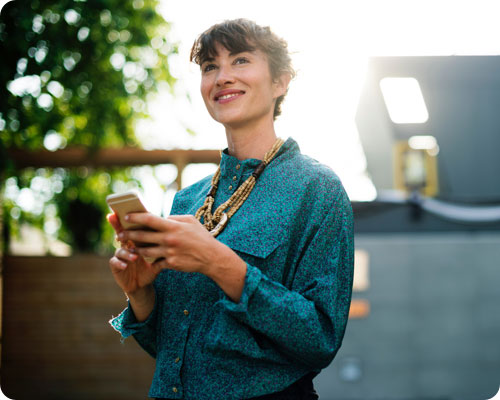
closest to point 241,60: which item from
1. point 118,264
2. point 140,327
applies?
point 118,264

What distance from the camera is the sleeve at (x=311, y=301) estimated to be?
99cm

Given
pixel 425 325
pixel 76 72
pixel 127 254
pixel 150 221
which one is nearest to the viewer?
pixel 150 221

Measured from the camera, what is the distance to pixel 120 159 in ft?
14.8

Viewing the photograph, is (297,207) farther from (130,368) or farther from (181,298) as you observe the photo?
(130,368)

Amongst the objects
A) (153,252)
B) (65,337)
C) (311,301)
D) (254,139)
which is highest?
(254,139)

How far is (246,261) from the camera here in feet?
3.61

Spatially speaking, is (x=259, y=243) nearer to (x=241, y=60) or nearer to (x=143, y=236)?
(x=143, y=236)

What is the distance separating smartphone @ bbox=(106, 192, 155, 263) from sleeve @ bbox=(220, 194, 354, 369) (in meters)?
0.23

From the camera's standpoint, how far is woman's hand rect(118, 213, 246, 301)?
3.10ft

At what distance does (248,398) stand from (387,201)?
4.75 metres

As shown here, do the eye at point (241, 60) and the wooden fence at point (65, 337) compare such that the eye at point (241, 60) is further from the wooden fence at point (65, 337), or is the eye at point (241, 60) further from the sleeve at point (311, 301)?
the wooden fence at point (65, 337)

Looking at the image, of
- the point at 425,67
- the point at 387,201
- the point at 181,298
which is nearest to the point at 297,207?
the point at 181,298

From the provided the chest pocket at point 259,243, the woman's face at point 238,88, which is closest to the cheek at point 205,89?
the woman's face at point 238,88

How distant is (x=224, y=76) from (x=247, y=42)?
0.33ft
